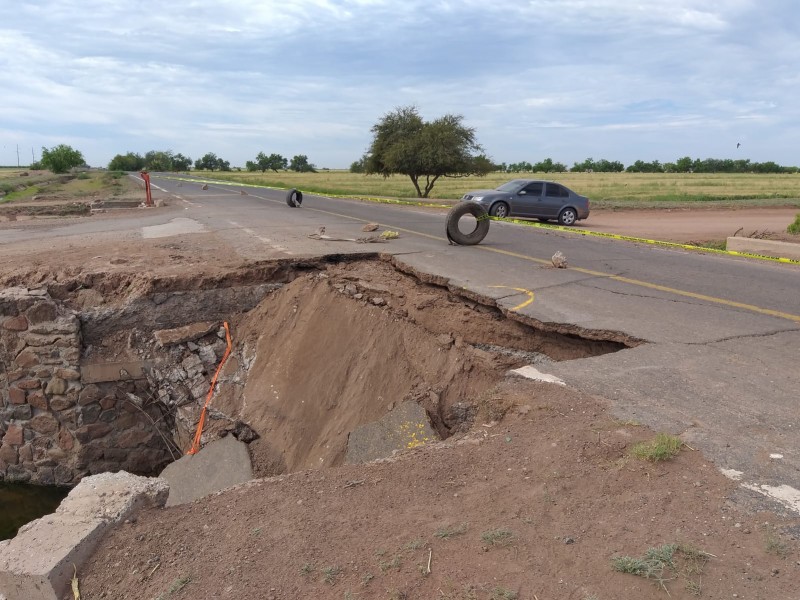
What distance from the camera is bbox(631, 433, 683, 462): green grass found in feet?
12.1

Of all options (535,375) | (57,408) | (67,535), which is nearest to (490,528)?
(535,375)

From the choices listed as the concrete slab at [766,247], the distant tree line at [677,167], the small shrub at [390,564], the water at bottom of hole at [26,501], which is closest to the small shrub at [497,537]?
the small shrub at [390,564]

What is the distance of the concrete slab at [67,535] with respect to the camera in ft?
11.3

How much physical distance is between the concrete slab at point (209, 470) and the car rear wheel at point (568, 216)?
16.7m

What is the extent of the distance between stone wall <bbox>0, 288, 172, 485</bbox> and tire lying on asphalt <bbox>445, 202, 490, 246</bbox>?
671cm

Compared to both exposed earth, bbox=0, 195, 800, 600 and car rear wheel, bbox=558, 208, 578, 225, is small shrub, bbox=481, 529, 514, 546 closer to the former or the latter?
exposed earth, bbox=0, 195, 800, 600

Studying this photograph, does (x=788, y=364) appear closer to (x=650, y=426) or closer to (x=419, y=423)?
(x=650, y=426)

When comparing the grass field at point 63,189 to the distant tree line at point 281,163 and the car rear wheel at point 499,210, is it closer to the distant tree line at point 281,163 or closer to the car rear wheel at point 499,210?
the car rear wheel at point 499,210

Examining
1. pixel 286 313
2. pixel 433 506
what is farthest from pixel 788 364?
pixel 286 313

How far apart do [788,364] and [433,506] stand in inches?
153

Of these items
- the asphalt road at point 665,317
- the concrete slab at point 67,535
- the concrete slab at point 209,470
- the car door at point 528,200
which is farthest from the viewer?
the car door at point 528,200

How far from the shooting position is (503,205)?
21016mm

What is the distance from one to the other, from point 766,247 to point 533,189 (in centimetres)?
946

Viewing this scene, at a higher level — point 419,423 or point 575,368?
point 575,368
